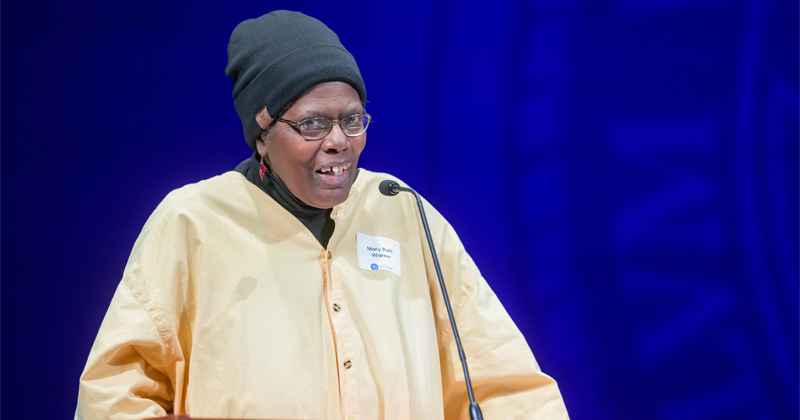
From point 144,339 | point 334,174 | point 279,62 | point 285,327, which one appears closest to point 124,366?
point 144,339

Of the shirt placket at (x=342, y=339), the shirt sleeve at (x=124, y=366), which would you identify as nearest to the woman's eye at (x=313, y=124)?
the shirt placket at (x=342, y=339)

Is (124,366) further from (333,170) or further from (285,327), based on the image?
(333,170)

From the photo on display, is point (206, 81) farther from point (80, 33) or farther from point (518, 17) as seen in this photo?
point (518, 17)

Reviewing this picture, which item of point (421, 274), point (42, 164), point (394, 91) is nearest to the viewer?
point (421, 274)

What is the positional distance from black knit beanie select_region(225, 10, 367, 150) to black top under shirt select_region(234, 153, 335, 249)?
84 mm

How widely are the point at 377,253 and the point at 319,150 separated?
0.32 meters

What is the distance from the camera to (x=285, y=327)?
1.77 meters

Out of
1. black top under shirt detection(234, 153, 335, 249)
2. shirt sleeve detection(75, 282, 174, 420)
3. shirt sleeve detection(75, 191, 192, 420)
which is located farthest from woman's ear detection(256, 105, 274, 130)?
shirt sleeve detection(75, 282, 174, 420)

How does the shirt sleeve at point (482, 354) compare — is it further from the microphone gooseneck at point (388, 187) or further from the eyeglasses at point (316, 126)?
the eyeglasses at point (316, 126)

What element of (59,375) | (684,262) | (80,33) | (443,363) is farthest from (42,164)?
(684,262)

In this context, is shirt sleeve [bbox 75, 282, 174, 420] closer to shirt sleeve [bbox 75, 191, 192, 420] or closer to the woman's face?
shirt sleeve [bbox 75, 191, 192, 420]

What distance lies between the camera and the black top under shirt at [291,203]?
1893 millimetres

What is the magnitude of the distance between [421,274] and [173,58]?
3.11 ft

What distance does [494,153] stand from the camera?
2445 mm
